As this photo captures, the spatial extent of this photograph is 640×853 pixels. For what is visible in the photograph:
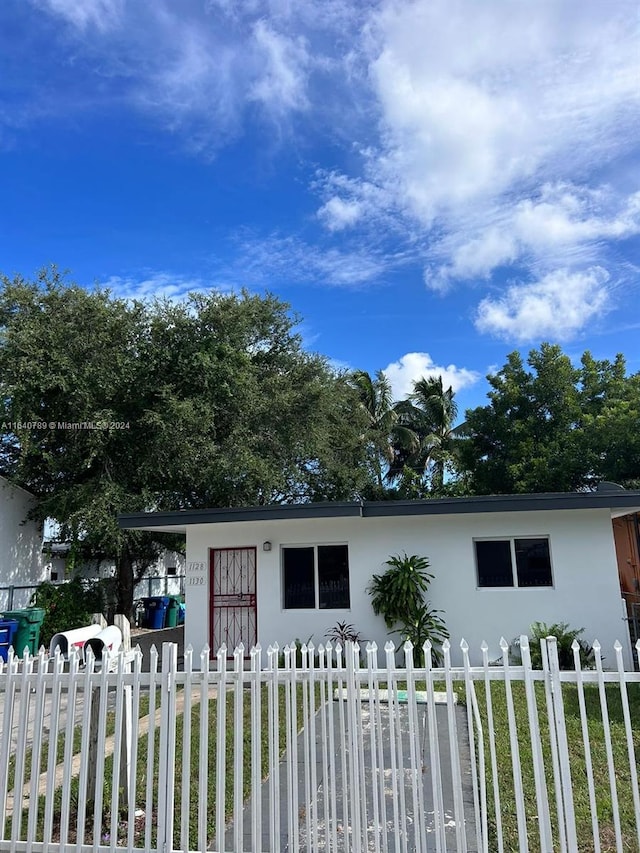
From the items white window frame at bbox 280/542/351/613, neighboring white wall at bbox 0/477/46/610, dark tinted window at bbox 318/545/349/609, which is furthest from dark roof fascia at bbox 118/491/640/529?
neighboring white wall at bbox 0/477/46/610

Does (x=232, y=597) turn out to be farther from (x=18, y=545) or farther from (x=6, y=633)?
(x=18, y=545)

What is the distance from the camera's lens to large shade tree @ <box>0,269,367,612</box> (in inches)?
610

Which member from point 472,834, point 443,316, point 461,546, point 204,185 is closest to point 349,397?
point 443,316

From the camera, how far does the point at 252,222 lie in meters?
15.6

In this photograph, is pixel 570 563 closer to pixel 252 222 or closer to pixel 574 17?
pixel 574 17

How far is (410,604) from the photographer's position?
11.0 metres

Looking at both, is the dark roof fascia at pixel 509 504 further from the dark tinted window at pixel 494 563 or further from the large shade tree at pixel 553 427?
the large shade tree at pixel 553 427

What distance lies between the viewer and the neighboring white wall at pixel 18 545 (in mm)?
15727

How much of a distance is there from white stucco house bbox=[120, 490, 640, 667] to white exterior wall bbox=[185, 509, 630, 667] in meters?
0.02

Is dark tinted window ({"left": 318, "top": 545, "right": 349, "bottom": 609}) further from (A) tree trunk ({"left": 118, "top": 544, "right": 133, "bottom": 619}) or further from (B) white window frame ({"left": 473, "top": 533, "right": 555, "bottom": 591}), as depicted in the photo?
(A) tree trunk ({"left": 118, "top": 544, "right": 133, "bottom": 619})

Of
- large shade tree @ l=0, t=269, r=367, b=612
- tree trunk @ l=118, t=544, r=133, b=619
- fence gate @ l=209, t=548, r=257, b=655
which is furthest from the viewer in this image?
tree trunk @ l=118, t=544, r=133, b=619

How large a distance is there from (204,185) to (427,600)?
10.3 m

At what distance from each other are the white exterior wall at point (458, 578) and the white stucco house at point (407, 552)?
2 cm

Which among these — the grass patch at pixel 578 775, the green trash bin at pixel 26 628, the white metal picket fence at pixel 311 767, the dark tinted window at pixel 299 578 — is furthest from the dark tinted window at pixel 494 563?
the green trash bin at pixel 26 628
